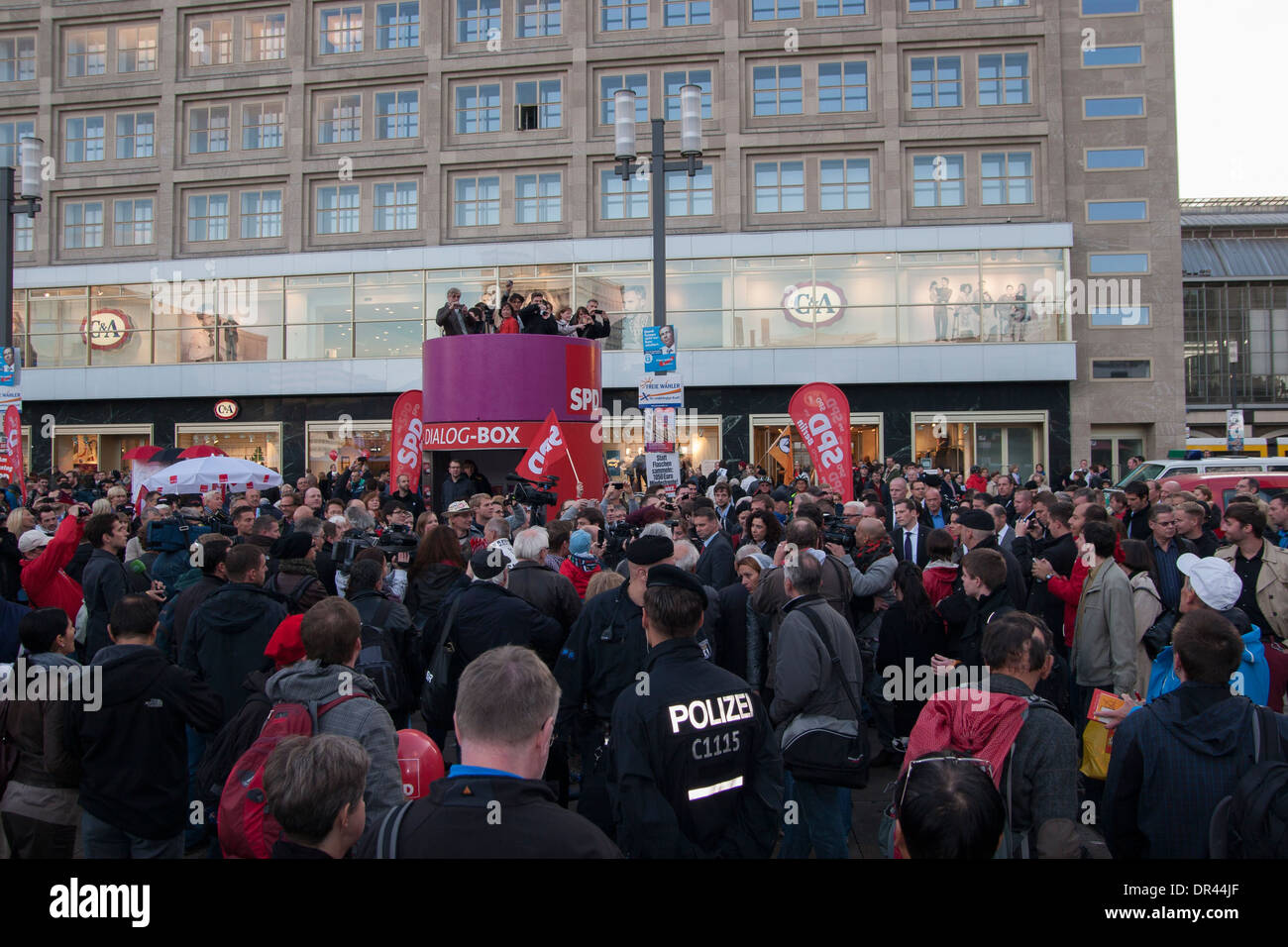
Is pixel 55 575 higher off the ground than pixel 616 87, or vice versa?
pixel 616 87

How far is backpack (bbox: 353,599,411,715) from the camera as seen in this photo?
4.59 metres

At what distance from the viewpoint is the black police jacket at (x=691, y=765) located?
3.23 m

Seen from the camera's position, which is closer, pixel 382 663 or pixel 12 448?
pixel 382 663

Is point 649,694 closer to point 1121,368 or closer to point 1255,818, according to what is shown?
point 1255,818

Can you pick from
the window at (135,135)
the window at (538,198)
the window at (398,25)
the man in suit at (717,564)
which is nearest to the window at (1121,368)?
the window at (538,198)

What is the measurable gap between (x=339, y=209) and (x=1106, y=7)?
2509 centimetres

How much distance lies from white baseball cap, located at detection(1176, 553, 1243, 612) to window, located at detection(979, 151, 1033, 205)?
86.8ft

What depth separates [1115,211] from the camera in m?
28.3

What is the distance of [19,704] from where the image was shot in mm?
4035

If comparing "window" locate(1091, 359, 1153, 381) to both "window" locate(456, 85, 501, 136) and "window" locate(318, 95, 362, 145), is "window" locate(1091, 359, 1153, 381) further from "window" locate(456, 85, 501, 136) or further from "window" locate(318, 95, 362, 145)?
"window" locate(318, 95, 362, 145)

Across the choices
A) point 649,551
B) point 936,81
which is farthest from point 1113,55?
point 649,551

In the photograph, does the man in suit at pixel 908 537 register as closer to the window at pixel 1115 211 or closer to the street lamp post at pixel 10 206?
the street lamp post at pixel 10 206

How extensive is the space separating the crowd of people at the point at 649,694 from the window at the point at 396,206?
24.8 metres

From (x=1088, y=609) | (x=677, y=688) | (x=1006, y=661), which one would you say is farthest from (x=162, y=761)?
(x=1088, y=609)
